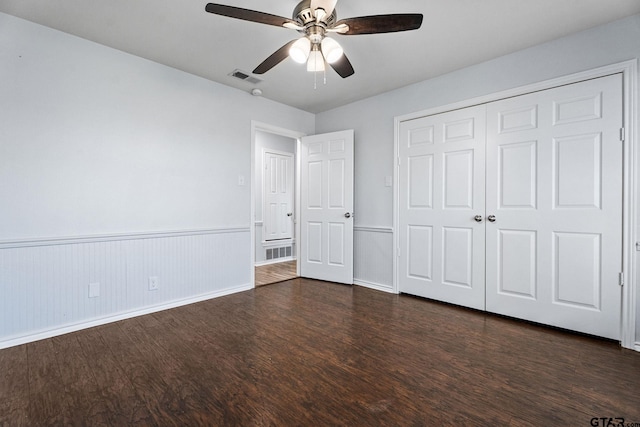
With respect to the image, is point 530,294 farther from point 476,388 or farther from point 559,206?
point 476,388

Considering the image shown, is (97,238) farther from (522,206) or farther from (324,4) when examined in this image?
(522,206)

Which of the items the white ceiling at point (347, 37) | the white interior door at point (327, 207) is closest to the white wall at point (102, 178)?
the white ceiling at point (347, 37)

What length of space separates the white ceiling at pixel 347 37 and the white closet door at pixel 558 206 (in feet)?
1.75

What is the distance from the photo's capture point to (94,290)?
2.57m

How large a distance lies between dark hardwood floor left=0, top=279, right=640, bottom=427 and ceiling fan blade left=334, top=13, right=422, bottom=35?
2.09m

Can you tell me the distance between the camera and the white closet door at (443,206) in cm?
298

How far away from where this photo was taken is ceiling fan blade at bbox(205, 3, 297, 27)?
1.64 m

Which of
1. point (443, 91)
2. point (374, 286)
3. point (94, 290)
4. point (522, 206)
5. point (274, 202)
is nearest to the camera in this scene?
point (94, 290)

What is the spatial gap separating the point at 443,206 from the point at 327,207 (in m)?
1.55

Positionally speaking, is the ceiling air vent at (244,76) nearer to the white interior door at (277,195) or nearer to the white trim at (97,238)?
the white trim at (97,238)

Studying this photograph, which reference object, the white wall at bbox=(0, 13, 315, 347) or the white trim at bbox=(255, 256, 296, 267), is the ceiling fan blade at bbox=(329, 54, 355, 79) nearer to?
the white wall at bbox=(0, 13, 315, 347)

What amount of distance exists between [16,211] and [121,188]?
0.71 metres

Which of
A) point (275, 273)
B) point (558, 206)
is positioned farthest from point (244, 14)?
point (275, 273)

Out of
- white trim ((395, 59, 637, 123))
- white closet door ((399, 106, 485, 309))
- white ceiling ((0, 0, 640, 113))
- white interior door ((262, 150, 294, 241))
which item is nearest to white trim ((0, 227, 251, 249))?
white ceiling ((0, 0, 640, 113))
